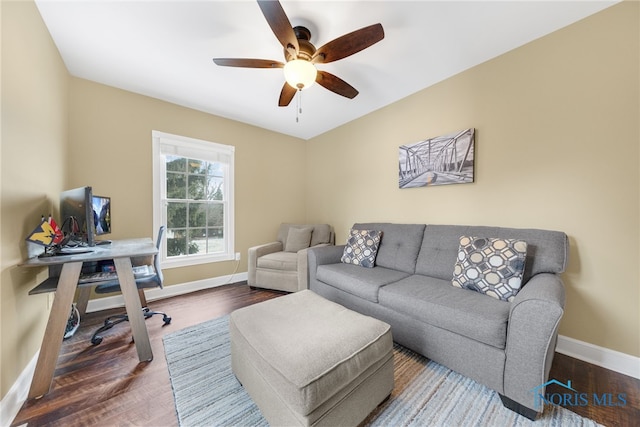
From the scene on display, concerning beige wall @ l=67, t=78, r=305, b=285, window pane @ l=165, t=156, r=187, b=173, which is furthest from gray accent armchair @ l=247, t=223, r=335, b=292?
window pane @ l=165, t=156, r=187, b=173

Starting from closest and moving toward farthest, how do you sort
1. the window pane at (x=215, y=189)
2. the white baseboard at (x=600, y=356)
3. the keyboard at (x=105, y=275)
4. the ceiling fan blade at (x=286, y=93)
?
the white baseboard at (x=600, y=356)
the keyboard at (x=105, y=275)
the ceiling fan blade at (x=286, y=93)
the window pane at (x=215, y=189)

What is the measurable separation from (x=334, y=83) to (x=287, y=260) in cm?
218

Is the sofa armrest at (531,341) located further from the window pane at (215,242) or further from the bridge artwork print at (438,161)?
the window pane at (215,242)

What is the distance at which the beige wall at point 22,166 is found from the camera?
1.28 metres

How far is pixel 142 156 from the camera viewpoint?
9.22ft

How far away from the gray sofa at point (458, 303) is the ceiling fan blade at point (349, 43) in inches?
69.7

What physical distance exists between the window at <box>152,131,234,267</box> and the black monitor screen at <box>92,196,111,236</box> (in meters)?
0.50

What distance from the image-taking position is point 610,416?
1253 mm

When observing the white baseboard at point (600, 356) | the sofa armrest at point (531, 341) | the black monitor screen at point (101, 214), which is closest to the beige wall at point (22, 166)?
the black monitor screen at point (101, 214)

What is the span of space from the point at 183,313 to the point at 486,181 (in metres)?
3.46

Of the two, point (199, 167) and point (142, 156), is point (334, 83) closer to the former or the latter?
point (199, 167)

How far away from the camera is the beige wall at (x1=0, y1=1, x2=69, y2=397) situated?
1277mm

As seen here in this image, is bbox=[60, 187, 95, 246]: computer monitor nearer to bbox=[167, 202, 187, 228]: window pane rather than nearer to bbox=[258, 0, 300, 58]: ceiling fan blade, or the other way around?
bbox=[167, 202, 187, 228]: window pane

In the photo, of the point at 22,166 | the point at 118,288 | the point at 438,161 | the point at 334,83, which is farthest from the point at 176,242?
the point at 438,161
